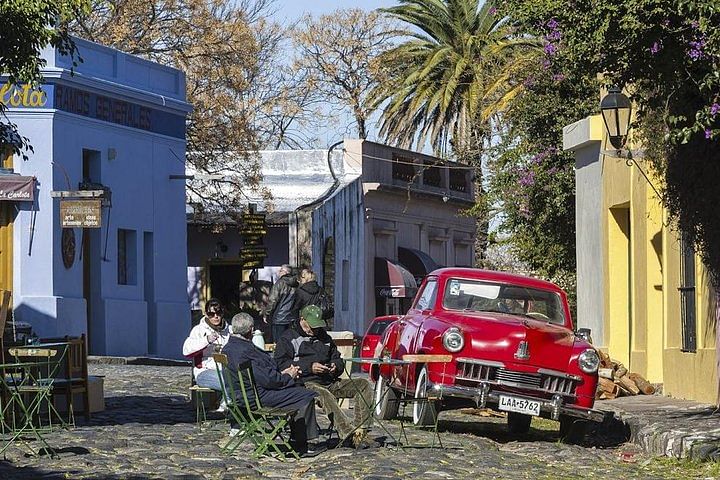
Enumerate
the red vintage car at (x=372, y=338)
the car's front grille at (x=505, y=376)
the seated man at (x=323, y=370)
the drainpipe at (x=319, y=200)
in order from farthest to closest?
1. the drainpipe at (x=319, y=200)
2. the red vintage car at (x=372, y=338)
3. the car's front grille at (x=505, y=376)
4. the seated man at (x=323, y=370)

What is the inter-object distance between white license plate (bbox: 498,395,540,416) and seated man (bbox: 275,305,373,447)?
5.20 feet

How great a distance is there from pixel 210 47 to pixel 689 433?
28.6 m

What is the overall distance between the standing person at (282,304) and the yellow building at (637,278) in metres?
4.71

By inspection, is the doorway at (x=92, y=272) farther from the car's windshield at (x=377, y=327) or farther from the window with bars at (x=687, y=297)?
the window with bars at (x=687, y=297)

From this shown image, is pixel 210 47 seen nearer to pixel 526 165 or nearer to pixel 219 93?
pixel 219 93

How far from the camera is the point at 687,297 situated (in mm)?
19672

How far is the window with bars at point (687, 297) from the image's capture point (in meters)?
19.4

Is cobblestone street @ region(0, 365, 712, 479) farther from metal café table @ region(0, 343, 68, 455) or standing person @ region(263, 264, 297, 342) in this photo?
standing person @ region(263, 264, 297, 342)

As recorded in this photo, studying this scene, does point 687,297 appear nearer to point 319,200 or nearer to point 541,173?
point 541,173

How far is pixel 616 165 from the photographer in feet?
77.4

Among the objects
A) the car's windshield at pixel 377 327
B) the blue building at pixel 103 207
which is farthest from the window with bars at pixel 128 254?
Result: the car's windshield at pixel 377 327

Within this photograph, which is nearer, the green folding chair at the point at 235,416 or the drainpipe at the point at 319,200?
the green folding chair at the point at 235,416

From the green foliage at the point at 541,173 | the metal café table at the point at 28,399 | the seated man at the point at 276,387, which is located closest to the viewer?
the seated man at the point at 276,387

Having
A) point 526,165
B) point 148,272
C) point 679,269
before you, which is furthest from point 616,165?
point 148,272
